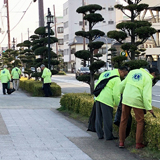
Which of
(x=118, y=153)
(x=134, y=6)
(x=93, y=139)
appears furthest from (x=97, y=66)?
(x=118, y=153)

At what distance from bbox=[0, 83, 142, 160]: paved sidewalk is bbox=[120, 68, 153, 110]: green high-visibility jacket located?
976 mm

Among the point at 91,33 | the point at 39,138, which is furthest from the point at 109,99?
the point at 91,33

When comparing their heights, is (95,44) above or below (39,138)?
above

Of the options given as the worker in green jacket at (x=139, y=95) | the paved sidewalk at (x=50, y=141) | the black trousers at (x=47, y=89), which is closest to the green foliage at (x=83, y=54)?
the paved sidewalk at (x=50, y=141)

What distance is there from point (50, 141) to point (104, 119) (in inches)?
49.5

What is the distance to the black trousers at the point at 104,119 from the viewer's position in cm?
836

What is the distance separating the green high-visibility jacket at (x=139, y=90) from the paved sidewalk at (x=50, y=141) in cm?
98

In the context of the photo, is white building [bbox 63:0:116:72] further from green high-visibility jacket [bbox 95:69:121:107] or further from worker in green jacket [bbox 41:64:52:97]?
green high-visibility jacket [bbox 95:69:121:107]

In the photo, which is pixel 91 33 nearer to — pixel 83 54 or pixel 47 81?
pixel 83 54

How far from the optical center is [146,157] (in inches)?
274

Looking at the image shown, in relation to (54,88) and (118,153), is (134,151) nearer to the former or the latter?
Result: (118,153)

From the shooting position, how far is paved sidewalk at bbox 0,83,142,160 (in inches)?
281

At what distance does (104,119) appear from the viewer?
27.4ft

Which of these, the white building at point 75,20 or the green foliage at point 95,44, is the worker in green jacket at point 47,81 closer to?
the green foliage at point 95,44
